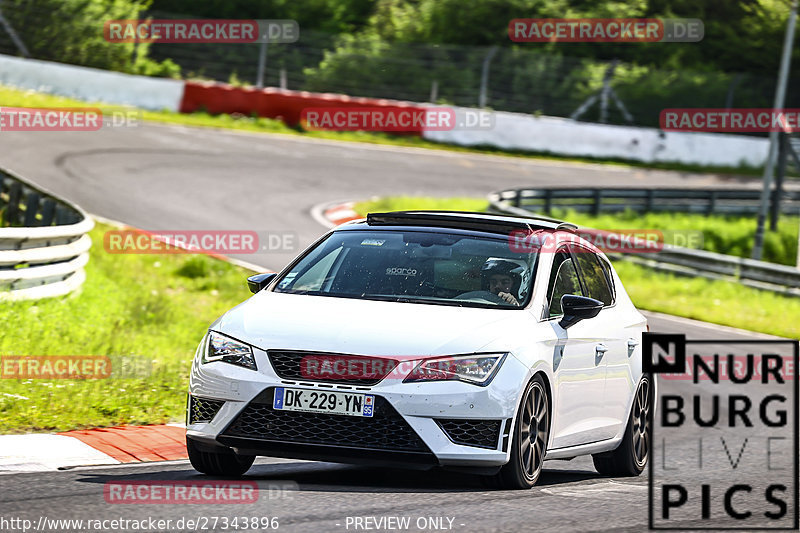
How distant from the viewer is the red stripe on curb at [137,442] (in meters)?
8.36

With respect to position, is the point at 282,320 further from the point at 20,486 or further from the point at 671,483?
the point at 671,483

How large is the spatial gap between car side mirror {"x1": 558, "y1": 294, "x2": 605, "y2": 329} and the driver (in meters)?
0.28

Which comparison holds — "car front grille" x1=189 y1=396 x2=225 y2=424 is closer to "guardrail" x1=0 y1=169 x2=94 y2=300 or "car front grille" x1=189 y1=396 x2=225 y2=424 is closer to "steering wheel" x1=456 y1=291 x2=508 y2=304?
"steering wheel" x1=456 y1=291 x2=508 y2=304

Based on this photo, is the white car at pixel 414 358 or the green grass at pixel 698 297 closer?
the white car at pixel 414 358

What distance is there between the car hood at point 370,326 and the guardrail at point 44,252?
596 centimetres

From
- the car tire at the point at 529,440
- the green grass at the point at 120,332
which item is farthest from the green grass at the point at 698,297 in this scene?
the car tire at the point at 529,440

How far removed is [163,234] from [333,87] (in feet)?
66.2

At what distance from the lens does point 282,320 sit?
7.09 m

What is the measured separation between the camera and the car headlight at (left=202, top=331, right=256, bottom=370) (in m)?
6.93

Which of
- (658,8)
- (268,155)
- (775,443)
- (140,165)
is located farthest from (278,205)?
(658,8)
